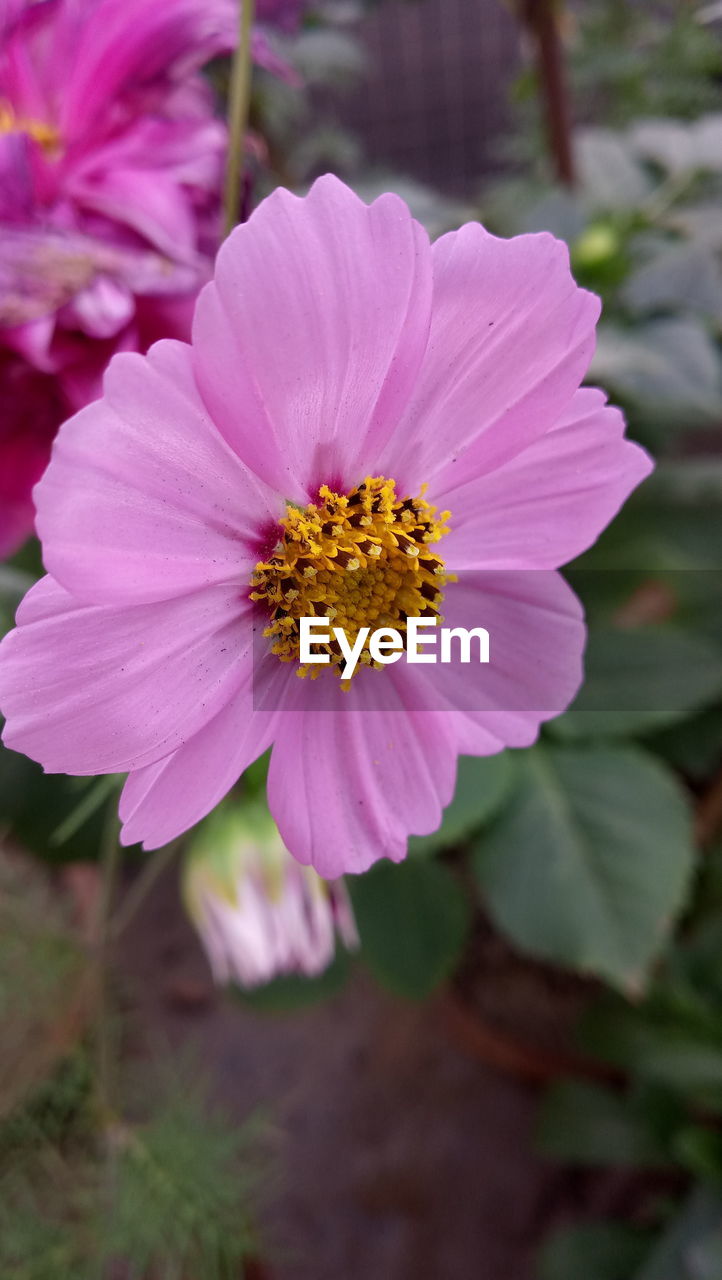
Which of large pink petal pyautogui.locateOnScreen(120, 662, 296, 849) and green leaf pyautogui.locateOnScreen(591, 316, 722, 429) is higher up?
large pink petal pyautogui.locateOnScreen(120, 662, 296, 849)

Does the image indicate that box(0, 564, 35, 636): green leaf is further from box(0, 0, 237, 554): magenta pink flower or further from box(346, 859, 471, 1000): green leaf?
box(346, 859, 471, 1000): green leaf

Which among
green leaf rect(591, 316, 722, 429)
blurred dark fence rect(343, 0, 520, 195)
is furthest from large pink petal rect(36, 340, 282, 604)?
blurred dark fence rect(343, 0, 520, 195)

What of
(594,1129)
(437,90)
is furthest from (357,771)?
(437,90)

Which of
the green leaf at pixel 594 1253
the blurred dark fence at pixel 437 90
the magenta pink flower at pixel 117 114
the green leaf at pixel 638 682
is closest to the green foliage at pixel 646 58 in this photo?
the blurred dark fence at pixel 437 90

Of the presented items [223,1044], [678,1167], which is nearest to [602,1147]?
[678,1167]

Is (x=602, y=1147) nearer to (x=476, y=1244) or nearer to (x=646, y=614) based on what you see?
(x=476, y=1244)

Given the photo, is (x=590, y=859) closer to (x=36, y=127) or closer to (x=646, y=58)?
(x=36, y=127)
